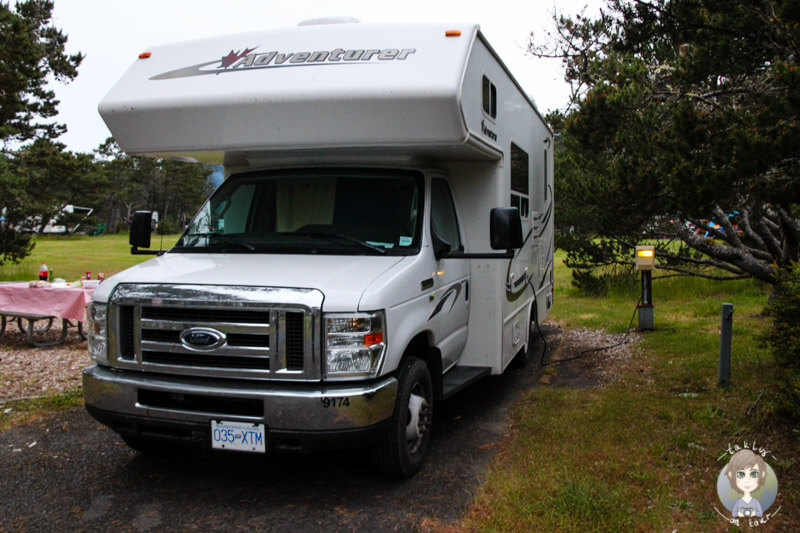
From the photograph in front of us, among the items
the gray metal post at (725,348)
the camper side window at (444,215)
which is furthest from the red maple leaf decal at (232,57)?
the gray metal post at (725,348)

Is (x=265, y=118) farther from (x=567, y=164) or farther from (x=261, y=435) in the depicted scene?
(x=567, y=164)

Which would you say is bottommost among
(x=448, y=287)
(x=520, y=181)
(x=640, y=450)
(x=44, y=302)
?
(x=640, y=450)

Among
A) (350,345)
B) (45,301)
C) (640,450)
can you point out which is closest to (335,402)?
(350,345)

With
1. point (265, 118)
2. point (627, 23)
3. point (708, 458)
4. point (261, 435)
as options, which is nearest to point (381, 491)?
point (261, 435)

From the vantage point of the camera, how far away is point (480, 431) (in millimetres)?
5605

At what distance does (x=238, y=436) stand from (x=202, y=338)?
2.02 feet

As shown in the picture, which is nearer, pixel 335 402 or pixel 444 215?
pixel 335 402

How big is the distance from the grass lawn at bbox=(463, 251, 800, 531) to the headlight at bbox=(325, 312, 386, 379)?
3.60 feet

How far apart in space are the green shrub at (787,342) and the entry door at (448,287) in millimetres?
2301

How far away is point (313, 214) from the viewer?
515 cm

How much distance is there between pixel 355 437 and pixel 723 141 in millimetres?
3928

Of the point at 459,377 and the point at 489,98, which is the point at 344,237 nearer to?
the point at 459,377

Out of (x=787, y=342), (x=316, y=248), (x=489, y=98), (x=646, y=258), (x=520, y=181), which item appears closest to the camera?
(x=787, y=342)

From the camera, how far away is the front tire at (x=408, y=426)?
4312 millimetres
